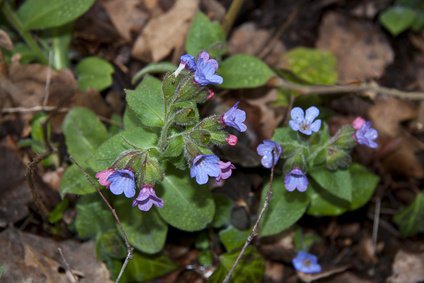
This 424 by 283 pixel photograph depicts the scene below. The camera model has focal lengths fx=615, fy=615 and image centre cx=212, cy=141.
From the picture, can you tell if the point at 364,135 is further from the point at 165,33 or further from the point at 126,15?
the point at 126,15

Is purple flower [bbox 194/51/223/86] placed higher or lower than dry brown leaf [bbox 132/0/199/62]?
higher

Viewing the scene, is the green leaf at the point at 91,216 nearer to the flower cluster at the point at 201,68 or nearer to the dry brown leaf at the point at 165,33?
the flower cluster at the point at 201,68

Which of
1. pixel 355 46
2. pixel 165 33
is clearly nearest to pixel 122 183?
pixel 165 33

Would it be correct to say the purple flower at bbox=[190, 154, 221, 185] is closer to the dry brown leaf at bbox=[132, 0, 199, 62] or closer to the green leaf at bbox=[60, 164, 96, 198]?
the green leaf at bbox=[60, 164, 96, 198]

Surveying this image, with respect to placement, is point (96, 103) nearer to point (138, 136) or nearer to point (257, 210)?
point (138, 136)

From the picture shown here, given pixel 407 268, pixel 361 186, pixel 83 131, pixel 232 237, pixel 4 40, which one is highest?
pixel 4 40

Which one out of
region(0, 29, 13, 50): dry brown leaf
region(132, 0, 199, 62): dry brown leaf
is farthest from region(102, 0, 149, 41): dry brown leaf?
region(0, 29, 13, 50): dry brown leaf
